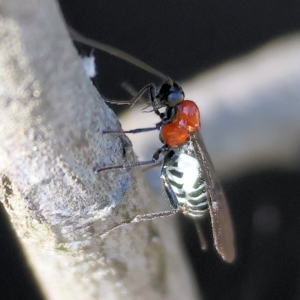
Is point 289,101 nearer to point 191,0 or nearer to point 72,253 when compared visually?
point 191,0

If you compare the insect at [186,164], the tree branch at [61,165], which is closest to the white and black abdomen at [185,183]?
the insect at [186,164]

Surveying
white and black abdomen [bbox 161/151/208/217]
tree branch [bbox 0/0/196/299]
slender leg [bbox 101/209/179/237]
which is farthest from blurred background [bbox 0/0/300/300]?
tree branch [bbox 0/0/196/299]

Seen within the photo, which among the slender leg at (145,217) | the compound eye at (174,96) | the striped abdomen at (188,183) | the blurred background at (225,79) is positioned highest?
the blurred background at (225,79)

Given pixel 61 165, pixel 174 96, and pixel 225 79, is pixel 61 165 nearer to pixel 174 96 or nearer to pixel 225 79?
pixel 174 96

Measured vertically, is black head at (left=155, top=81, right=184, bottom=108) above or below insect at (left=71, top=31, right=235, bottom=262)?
above

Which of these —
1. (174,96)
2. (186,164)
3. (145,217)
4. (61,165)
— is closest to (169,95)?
(174,96)

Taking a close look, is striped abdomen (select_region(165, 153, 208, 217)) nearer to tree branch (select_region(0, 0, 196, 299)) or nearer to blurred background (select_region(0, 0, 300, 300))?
blurred background (select_region(0, 0, 300, 300))

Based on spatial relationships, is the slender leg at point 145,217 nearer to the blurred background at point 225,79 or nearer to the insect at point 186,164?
the insect at point 186,164
